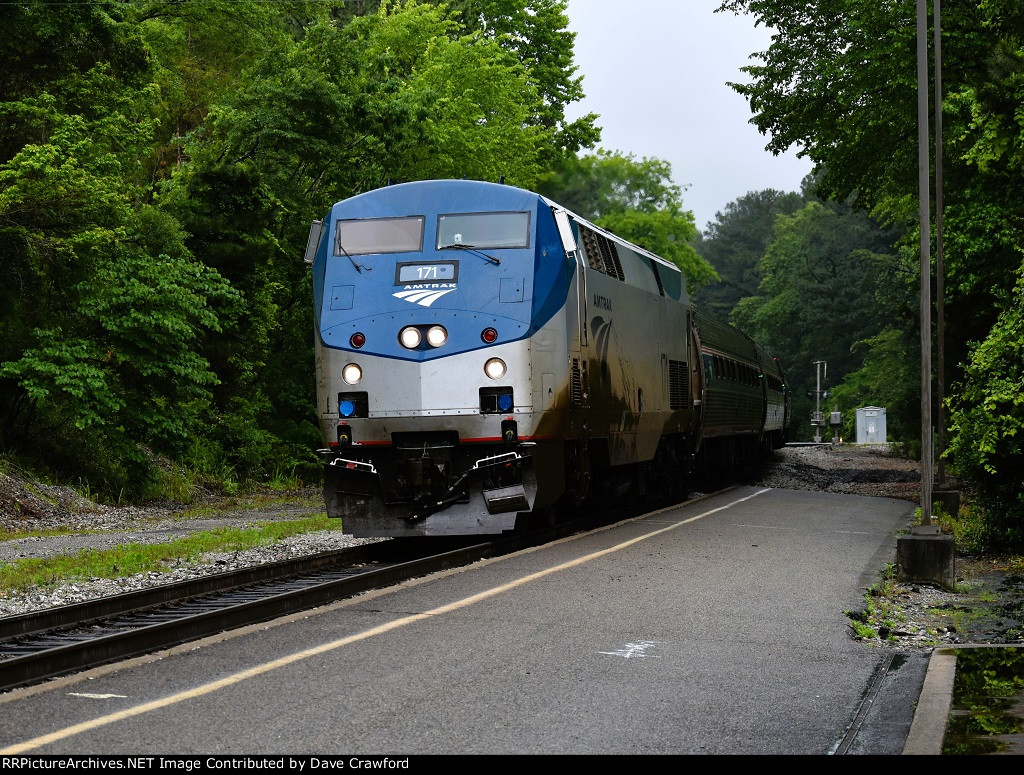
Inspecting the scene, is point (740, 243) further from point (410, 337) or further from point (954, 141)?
point (410, 337)

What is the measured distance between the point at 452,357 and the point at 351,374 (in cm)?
119

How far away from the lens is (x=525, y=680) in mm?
7469

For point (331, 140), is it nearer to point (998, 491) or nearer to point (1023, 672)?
point (998, 491)

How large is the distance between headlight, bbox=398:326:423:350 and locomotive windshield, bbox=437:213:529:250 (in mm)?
1085

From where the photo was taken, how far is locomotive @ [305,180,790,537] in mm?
13789

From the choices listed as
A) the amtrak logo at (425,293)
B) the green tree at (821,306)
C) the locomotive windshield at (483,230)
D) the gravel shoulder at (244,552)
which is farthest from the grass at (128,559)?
the green tree at (821,306)

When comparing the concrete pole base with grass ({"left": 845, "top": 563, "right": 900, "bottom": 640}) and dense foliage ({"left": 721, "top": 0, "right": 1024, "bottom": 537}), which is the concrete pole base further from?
dense foliage ({"left": 721, "top": 0, "right": 1024, "bottom": 537})

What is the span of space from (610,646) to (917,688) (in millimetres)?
2011

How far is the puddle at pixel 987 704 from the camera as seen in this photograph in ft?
19.5

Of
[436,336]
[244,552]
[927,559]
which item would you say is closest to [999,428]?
[927,559]

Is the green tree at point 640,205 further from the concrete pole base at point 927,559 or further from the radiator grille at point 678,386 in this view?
A: the concrete pole base at point 927,559

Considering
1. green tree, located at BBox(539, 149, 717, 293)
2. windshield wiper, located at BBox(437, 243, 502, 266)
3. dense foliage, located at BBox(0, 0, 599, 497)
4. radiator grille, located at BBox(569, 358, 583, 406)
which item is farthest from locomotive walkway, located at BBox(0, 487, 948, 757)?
green tree, located at BBox(539, 149, 717, 293)

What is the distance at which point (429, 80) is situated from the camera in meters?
35.3

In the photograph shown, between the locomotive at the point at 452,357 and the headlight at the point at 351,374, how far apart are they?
16 mm
